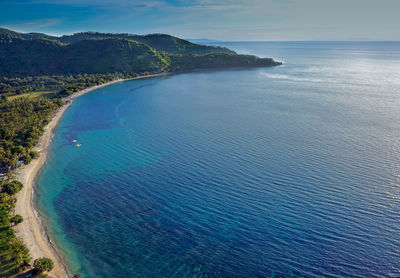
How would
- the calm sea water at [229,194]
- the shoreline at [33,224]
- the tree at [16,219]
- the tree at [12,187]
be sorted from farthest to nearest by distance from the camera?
the tree at [12,187], the tree at [16,219], the calm sea water at [229,194], the shoreline at [33,224]

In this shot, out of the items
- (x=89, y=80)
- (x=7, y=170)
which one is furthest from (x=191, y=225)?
(x=89, y=80)

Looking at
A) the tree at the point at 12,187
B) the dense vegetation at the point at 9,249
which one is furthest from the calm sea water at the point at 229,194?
the dense vegetation at the point at 9,249

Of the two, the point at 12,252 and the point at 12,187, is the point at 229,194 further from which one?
the point at 12,187

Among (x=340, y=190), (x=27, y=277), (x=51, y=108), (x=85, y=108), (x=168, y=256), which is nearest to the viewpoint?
(x=27, y=277)

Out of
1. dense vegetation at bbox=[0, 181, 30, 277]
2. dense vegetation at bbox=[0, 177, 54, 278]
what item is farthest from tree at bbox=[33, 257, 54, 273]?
dense vegetation at bbox=[0, 181, 30, 277]

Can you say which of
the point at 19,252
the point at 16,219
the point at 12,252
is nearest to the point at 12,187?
the point at 16,219

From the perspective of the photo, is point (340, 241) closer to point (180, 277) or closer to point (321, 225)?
point (321, 225)

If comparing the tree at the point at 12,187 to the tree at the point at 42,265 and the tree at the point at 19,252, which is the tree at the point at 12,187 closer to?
the tree at the point at 19,252
